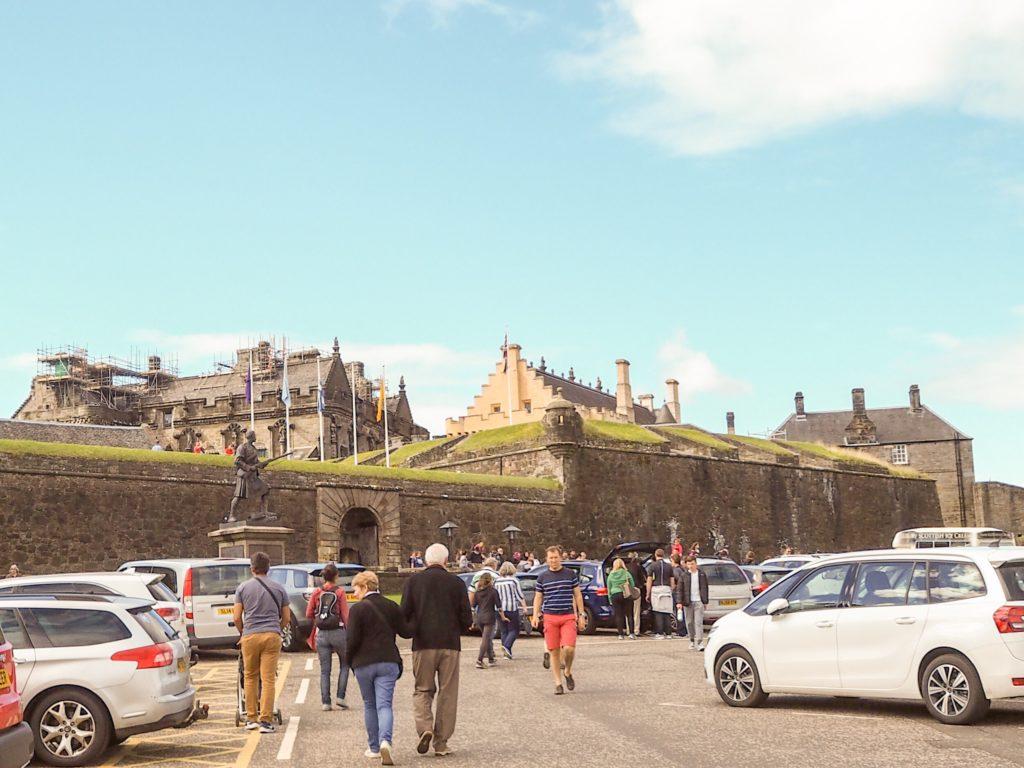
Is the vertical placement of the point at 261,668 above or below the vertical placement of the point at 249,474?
below

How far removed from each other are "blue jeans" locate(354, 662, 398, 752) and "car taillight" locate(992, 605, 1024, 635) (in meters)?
5.30

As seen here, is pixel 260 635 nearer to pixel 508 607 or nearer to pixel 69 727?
pixel 69 727

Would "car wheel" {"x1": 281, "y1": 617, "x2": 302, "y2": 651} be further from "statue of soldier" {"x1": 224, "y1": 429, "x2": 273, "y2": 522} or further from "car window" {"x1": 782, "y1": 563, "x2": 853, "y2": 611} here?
"car window" {"x1": 782, "y1": 563, "x2": 853, "y2": 611}

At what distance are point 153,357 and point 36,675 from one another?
76.7m

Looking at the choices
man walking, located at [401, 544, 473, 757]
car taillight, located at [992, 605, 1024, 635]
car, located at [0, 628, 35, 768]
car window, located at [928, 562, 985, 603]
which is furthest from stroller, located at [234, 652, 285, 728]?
car taillight, located at [992, 605, 1024, 635]

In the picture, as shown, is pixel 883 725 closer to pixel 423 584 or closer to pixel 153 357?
pixel 423 584

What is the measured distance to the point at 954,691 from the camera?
37.9 feet

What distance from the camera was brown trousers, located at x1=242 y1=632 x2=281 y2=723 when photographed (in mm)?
12211

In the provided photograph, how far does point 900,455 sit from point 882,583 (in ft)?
222

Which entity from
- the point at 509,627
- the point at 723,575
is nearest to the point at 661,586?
the point at 723,575

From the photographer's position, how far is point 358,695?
1590 centimetres

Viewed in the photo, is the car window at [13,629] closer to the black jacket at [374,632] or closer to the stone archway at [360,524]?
the black jacket at [374,632]

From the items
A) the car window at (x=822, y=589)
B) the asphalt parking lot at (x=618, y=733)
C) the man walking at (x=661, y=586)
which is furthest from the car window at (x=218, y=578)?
the car window at (x=822, y=589)

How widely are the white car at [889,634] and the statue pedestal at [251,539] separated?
16.2 m
